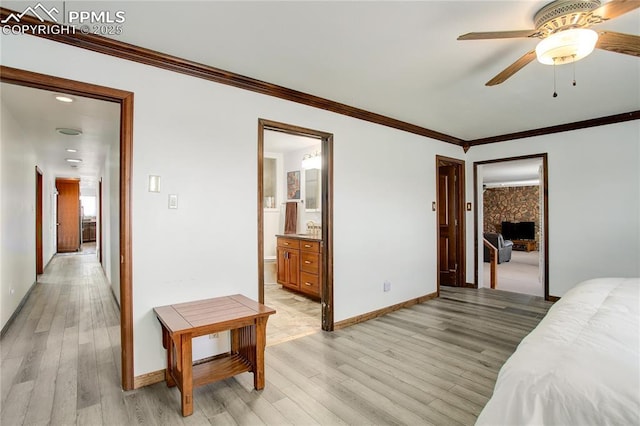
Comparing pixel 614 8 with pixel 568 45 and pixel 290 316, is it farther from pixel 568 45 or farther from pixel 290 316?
pixel 290 316

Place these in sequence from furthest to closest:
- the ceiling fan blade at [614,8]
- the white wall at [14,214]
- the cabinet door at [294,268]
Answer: the cabinet door at [294,268], the white wall at [14,214], the ceiling fan blade at [614,8]

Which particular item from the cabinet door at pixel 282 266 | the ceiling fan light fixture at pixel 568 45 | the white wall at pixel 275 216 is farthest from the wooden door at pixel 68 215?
the ceiling fan light fixture at pixel 568 45

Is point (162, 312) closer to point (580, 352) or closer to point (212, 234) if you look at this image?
point (212, 234)

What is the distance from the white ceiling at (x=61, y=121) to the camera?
3053mm

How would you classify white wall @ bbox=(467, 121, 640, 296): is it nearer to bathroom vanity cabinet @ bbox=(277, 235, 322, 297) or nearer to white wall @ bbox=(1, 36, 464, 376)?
white wall @ bbox=(1, 36, 464, 376)

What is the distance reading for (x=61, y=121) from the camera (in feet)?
12.4

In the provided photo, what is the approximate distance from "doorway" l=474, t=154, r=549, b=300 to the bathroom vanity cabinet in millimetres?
2730

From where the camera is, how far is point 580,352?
4.19 feet

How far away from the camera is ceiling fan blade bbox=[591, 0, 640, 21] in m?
1.53

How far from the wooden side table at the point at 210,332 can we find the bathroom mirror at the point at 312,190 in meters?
2.97

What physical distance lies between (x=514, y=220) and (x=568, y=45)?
12.1m

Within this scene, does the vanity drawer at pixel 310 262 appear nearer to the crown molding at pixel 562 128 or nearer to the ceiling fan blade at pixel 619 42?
the crown molding at pixel 562 128

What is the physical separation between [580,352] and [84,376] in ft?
10.2

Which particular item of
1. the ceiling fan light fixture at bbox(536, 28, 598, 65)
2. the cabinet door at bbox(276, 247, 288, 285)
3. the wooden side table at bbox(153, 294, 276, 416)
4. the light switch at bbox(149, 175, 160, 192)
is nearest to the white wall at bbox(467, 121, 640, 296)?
the ceiling fan light fixture at bbox(536, 28, 598, 65)
